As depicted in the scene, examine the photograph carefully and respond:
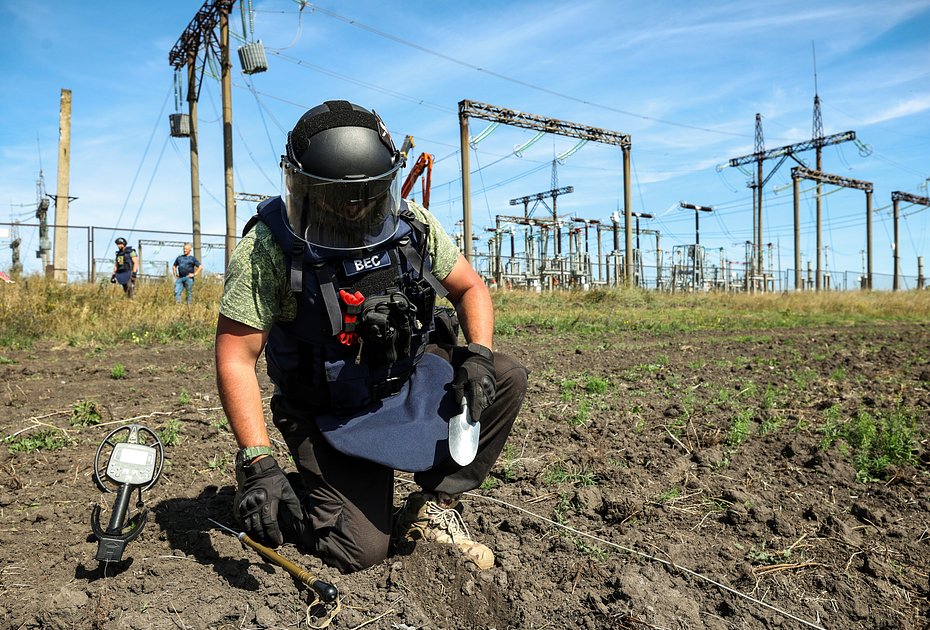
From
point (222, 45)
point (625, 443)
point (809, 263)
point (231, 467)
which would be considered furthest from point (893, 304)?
point (231, 467)

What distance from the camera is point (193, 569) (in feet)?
8.36

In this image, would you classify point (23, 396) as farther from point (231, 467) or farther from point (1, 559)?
point (1, 559)

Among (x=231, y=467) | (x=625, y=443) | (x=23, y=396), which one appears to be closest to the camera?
(x=231, y=467)

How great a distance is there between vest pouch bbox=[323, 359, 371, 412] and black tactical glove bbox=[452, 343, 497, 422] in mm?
362

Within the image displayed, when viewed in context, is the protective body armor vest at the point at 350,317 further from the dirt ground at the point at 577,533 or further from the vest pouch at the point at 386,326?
the dirt ground at the point at 577,533

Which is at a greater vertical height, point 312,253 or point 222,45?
point 222,45

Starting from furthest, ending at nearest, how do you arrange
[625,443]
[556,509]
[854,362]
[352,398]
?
[854,362] < [625,443] < [556,509] < [352,398]

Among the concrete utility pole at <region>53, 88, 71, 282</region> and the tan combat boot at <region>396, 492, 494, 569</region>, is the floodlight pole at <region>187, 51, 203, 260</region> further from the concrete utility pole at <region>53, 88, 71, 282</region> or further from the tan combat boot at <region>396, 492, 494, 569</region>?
the tan combat boot at <region>396, 492, 494, 569</region>

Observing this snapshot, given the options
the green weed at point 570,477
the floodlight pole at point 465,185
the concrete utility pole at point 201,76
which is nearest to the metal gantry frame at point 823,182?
the floodlight pole at point 465,185

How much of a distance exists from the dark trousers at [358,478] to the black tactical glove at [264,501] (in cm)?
33

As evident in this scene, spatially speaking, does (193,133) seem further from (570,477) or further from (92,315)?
(570,477)

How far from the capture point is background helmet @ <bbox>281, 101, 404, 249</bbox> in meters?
2.69

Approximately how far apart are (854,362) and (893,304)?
18.1 m

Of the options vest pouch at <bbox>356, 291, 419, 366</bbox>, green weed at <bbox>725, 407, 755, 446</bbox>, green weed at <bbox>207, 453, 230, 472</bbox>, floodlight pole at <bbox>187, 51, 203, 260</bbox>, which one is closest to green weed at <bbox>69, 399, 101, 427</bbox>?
green weed at <bbox>207, 453, 230, 472</bbox>
